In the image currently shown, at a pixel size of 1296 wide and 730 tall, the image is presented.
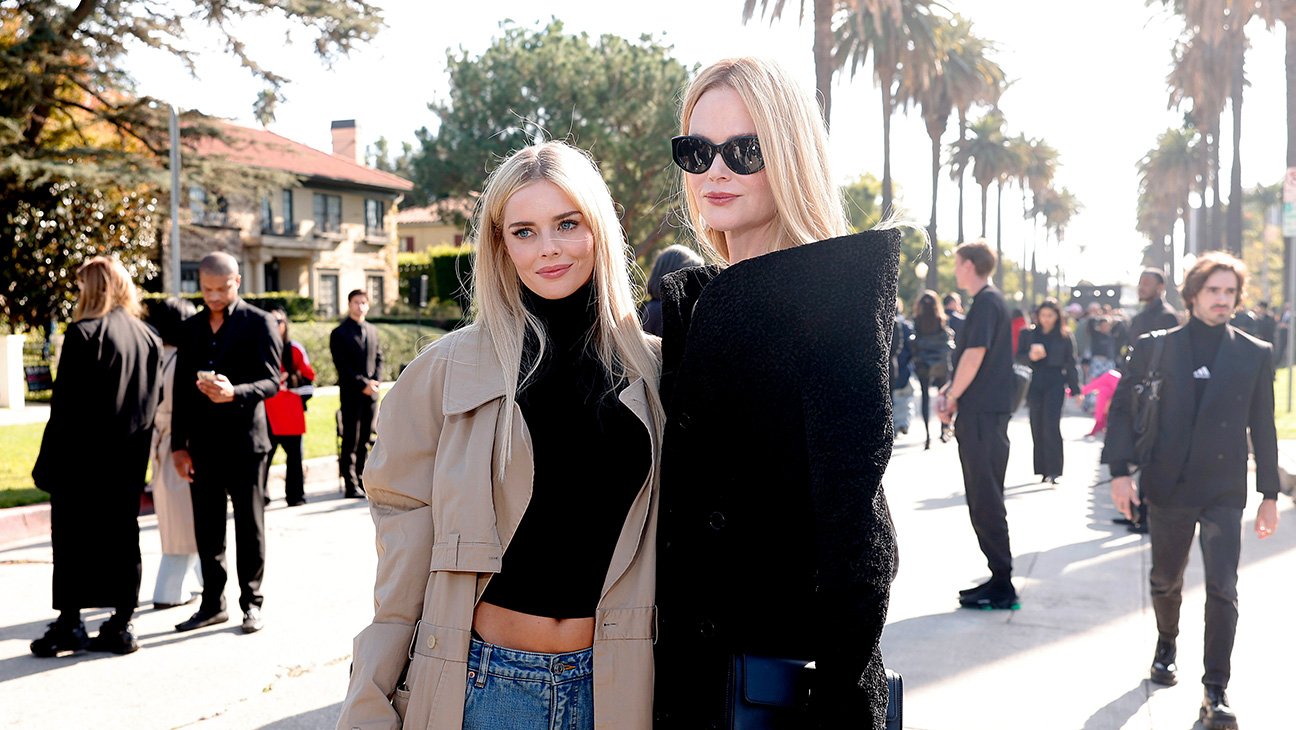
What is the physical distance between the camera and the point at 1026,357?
11.0 m

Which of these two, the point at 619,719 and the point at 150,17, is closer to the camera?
the point at 619,719

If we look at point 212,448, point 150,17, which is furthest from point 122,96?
point 212,448

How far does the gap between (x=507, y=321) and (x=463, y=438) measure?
29 centimetres

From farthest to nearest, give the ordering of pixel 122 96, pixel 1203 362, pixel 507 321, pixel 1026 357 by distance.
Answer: pixel 122 96 < pixel 1026 357 < pixel 1203 362 < pixel 507 321

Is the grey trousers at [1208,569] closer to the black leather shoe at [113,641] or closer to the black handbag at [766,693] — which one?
the black handbag at [766,693]

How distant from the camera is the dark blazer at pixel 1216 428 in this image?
4.31 meters

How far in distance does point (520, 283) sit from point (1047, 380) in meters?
9.29

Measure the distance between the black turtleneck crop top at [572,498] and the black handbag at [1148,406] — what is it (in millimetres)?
3332

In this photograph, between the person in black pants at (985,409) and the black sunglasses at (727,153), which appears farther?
the person in black pants at (985,409)

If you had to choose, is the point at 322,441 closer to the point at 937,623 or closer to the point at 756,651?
the point at 937,623

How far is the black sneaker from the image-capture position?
18.8 ft

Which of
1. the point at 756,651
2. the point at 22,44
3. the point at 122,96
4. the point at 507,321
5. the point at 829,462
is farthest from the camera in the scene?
the point at 122,96

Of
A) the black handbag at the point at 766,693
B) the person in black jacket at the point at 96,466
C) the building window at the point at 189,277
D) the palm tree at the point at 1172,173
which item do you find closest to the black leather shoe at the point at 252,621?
the person in black jacket at the point at 96,466

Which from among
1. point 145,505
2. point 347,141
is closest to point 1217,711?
point 145,505
